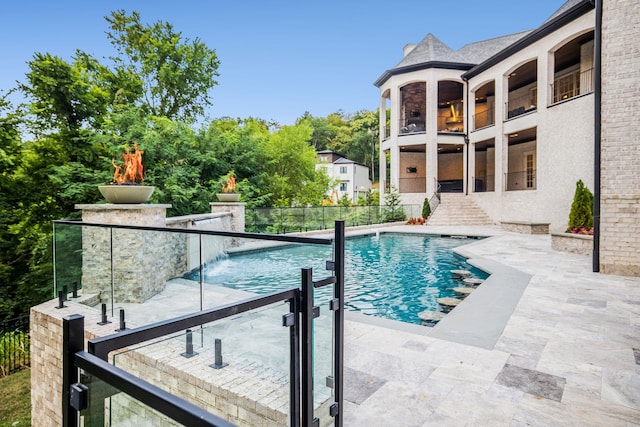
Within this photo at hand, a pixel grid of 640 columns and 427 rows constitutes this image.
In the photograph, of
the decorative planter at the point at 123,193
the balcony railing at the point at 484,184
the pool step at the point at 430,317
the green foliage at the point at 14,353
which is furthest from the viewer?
the balcony railing at the point at 484,184

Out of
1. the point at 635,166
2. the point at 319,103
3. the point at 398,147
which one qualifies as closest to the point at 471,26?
the point at 319,103

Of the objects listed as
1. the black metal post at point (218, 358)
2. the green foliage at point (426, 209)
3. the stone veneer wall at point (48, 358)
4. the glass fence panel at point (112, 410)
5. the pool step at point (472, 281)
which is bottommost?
the stone veneer wall at point (48, 358)

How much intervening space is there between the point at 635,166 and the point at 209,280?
7074mm

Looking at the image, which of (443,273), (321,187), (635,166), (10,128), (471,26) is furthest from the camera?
(471,26)

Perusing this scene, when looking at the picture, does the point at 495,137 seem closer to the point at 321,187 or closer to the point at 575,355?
the point at 321,187

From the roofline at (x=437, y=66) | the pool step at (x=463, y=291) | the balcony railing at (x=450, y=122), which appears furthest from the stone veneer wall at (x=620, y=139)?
the balcony railing at (x=450, y=122)

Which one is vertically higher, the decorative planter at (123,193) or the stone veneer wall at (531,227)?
the decorative planter at (123,193)

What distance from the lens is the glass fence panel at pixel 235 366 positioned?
180 cm

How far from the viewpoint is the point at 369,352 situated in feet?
10.5

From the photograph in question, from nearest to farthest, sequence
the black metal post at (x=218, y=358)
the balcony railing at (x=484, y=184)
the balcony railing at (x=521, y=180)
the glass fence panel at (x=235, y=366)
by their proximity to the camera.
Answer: the glass fence panel at (x=235, y=366) < the black metal post at (x=218, y=358) < the balcony railing at (x=521, y=180) < the balcony railing at (x=484, y=184)

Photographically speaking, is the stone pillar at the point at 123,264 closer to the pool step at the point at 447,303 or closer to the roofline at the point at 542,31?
the pool step at the point at 447,303

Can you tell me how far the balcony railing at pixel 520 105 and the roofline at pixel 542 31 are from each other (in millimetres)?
2276

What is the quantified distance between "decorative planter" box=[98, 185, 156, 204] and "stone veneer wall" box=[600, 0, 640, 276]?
303 inches

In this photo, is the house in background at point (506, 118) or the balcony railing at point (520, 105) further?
the balcony railing at point (520, 105)
